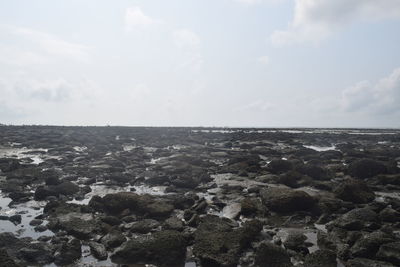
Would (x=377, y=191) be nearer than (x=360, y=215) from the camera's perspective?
No

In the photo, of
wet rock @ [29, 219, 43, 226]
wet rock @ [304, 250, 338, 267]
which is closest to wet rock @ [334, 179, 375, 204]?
wet rock @ [304, 250, 338, 267]

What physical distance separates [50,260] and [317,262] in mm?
7013

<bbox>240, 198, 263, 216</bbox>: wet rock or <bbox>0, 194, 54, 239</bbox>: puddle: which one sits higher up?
<bbox>240, 198, 263, 216</bbox>: wet rock

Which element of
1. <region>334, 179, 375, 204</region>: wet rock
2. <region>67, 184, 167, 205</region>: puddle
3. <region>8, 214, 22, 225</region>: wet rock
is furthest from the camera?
<region>67, 184, 167, 205</region>: puddle

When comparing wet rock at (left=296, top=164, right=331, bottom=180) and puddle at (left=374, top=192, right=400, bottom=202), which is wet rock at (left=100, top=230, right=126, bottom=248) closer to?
puddle at (left=374, top=192, right=400, bottom=202)

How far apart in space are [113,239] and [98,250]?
0.82 metres

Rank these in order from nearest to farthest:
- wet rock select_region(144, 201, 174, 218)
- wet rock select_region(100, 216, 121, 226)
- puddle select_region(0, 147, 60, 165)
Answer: wet rock select_region(100, 216, 121, 226)
wet rock select_region(144, 201, 174, 218)
puddle select_region(0, 147, 60, 165)

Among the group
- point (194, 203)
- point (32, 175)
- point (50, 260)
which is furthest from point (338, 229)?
point (32, 175)

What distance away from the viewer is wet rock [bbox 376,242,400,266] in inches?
381

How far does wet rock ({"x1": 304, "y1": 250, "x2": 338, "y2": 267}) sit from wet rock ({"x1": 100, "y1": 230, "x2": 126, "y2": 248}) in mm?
5424

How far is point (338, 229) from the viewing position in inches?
489

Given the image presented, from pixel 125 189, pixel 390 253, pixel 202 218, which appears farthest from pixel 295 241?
pixel 125 189

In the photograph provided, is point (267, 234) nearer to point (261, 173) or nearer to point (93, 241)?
point (93, 241)

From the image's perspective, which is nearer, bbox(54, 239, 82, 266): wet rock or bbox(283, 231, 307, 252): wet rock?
bbox(54, 239, 82, 266): wet rock
